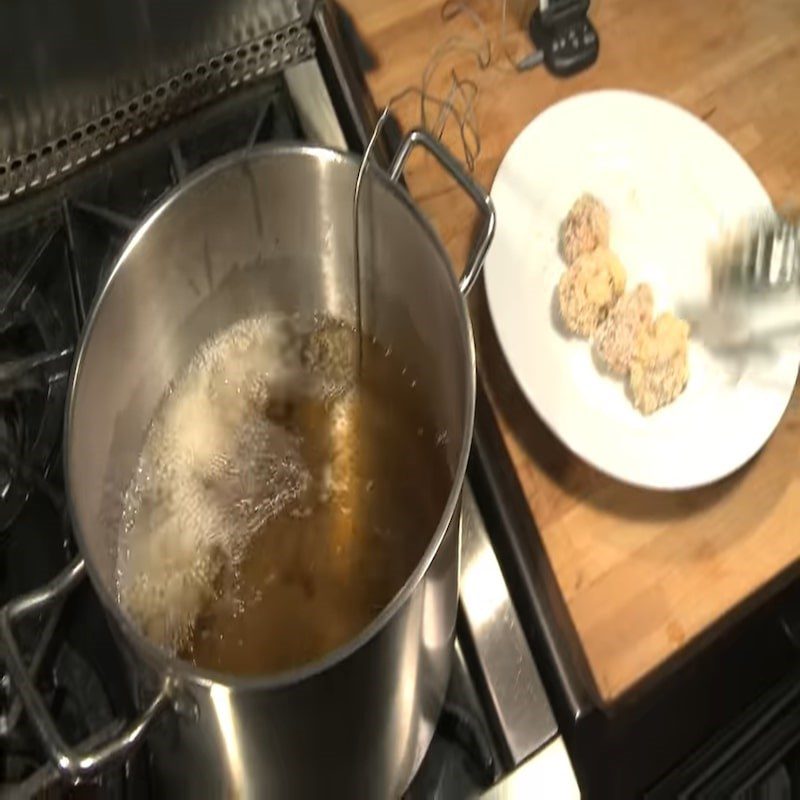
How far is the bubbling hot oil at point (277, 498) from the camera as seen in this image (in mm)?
486

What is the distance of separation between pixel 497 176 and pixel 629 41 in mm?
177

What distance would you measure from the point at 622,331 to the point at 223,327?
26cm

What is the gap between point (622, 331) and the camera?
25.4 inches

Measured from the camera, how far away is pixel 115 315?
1.61ft

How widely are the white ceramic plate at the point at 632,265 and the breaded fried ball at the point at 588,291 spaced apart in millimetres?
15

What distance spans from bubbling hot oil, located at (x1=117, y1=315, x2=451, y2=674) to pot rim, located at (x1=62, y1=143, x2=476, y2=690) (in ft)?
0.20

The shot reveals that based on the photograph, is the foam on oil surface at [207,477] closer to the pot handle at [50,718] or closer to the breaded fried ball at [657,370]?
the pot handle at [50,718]

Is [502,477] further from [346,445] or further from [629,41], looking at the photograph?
[629,41]

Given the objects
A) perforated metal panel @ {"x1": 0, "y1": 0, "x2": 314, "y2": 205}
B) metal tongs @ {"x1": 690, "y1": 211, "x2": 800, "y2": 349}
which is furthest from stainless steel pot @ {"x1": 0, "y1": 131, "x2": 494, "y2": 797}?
metal tongs @ {"x1": 690, "y1": 211, "x2": 800, "y2": 349}

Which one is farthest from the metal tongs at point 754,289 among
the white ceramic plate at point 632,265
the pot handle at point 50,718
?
the pot handle at point 50,718

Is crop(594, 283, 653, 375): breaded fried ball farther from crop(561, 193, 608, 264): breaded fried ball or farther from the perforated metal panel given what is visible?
the perforated metal panel

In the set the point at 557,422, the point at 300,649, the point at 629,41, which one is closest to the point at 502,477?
the point at 557,422

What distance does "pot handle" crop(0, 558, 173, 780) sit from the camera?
37cm

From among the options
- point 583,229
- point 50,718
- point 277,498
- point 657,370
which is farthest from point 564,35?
point 50,718
